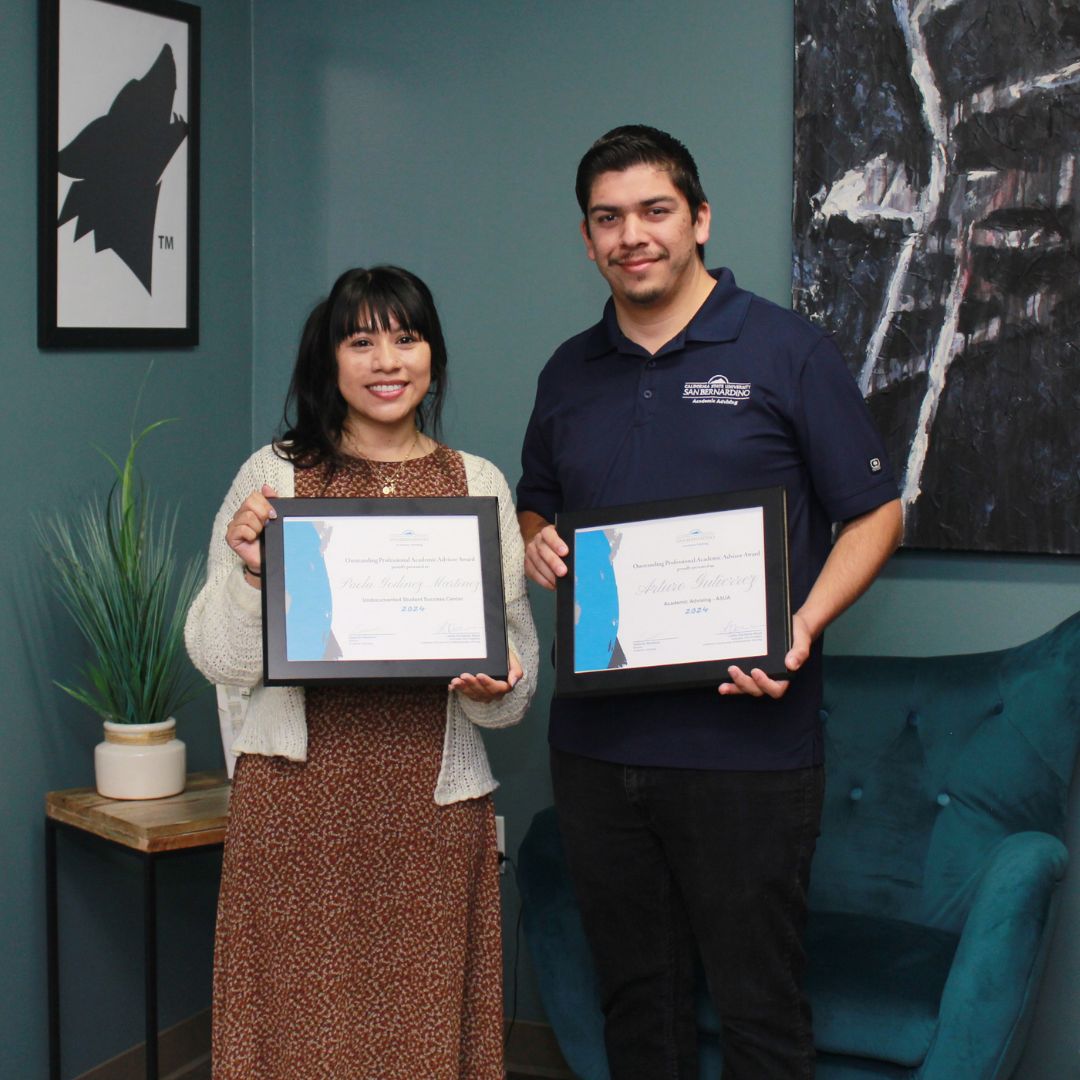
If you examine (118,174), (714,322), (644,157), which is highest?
(118,174)

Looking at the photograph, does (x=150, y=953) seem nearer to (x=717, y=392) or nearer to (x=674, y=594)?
(x=674, y=594)

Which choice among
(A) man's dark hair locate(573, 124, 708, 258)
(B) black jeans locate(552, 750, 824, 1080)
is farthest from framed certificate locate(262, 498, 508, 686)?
(A) man's dark hair locate(573, 124, 708, 258)

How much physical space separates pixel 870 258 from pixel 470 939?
4.79ft

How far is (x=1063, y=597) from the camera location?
2523mm

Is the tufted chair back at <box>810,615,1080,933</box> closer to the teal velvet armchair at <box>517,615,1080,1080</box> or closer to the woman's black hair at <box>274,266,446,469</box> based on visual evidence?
the teal velvet armchair at <box>517,615,1080,1080</box>

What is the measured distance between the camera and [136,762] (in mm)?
2543

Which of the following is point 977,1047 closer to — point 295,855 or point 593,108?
point 295,855

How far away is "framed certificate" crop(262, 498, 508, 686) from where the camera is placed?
1876 millimetres

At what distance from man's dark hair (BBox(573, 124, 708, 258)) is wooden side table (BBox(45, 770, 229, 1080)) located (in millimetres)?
1281

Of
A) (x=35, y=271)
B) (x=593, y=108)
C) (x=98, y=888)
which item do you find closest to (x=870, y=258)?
(x=593, y=108)

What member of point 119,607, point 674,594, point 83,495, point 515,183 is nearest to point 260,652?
point 674,594

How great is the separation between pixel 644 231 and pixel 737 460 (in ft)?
1.18

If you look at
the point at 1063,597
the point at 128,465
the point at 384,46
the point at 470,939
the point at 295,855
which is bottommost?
the point at 470,939

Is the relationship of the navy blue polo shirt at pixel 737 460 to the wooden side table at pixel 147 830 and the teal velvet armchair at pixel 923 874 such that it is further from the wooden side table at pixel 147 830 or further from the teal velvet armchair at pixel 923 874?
the wooden side table at pixel 147 830
